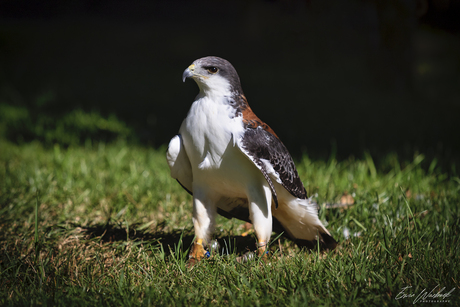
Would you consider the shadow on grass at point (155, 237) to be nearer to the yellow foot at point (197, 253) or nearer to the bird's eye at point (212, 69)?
the yellow foot at point (197, 253)

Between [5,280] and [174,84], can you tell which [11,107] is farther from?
[5,280]

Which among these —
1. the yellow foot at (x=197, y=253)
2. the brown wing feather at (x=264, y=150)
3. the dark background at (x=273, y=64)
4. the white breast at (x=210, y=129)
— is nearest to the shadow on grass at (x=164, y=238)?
the yellow foot at (x=197, y=253)

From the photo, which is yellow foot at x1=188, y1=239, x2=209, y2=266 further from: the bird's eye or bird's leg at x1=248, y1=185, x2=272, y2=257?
the bird's eye

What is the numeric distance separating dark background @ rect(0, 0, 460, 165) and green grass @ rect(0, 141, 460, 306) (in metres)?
1.33

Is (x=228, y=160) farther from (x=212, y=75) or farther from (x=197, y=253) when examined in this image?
(x=197, y=253)

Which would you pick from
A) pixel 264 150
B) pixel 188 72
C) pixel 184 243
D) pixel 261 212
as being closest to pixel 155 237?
pixel 184 243

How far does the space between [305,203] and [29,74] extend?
26.9 ft

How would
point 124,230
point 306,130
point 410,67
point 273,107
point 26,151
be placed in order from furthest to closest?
point 410,67
point 273,107
point 306,130
point 26,151
point 124,230

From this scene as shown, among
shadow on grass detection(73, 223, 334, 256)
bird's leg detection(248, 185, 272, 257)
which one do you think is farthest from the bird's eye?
shadow on grass detection(73, 223, 334, 256)

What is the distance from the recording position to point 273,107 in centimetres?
745

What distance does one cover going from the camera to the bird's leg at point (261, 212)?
8.07ft

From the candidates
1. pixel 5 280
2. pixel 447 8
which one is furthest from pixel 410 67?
pixel 5 280

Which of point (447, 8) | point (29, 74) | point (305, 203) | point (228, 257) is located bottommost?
point (29, 74)

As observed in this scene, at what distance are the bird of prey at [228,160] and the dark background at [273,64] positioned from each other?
2.66 m
